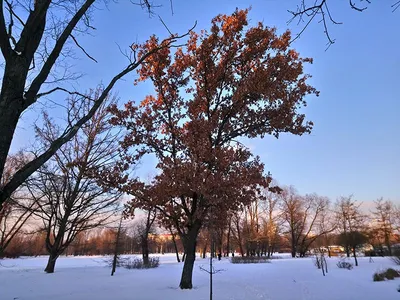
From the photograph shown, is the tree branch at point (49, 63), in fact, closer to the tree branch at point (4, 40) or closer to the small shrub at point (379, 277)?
the tree branch at point (4, 40)

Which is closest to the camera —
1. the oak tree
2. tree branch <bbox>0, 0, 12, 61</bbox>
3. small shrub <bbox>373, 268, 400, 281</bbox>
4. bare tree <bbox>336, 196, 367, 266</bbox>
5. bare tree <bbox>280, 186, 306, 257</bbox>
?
tree branch <bbox>0, 0, 12, 61</bbox>

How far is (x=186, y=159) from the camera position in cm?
1090

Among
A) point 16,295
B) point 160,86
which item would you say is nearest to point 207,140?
point 160,86

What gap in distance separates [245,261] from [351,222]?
11816 millimetres

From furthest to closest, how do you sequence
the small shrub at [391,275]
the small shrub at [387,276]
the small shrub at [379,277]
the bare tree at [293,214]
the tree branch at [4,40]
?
A: the bare tree at [293,214] → the small shrub at [391,275] → the small shrub at [387,276] → the small shrub at [379,277] → the tree branch at [4,40]

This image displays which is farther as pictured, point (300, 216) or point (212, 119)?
point (300, 216)

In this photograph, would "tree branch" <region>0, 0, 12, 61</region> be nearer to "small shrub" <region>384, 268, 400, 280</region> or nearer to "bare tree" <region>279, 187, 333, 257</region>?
"small shrub" <region>384, 268, 400, 280</region>

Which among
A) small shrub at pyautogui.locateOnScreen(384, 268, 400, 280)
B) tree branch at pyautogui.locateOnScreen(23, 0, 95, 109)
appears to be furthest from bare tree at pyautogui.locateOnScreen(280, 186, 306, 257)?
tree branch at pyautogui.locateOnScreen(23, 0, 95, 109)

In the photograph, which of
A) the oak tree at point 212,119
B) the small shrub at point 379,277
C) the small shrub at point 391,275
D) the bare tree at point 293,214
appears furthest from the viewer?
the bare tree at point 293,214

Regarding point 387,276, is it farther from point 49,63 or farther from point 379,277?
point 49,63

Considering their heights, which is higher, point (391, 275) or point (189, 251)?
point (189, 251)

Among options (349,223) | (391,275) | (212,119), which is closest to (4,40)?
(212,119)

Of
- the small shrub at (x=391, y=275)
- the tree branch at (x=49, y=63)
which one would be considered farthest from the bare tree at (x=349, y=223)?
the tree branch at (x=49, y=63)

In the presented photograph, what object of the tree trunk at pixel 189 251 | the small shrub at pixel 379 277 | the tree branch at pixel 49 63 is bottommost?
the small shrub at pixel 379 277
